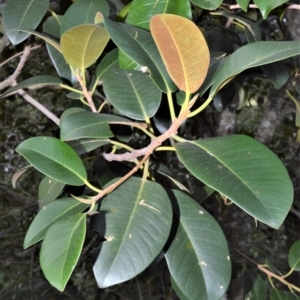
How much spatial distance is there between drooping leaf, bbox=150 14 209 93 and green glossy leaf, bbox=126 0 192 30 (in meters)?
0.15

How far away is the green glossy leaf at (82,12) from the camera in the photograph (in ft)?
2.50

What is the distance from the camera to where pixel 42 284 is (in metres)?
1.72

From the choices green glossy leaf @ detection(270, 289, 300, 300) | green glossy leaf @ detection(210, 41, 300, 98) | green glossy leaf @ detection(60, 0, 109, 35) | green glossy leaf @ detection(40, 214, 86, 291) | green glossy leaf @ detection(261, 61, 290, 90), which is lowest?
green glossy leaf @ detection(270, 289, 300, 300)

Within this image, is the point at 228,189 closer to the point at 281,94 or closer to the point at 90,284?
the point at 281,94

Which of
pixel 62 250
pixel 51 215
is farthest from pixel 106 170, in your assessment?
pixel 62 250

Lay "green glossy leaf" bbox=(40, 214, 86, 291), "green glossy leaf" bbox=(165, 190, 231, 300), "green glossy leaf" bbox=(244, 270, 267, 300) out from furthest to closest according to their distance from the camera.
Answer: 1. "green glossy leaf" bbox=(244, 270, 267, 300)
2. "green glossy leaf" bbox=(165, 190, 231, 300)
3. "green glossy leaf" bbox=(40, 214, 86, 291)

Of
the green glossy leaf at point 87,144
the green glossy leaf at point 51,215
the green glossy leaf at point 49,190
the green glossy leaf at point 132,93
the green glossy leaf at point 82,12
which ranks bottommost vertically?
the green glossy leaf at point 49,190

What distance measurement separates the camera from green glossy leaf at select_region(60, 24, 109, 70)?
1.99 ft

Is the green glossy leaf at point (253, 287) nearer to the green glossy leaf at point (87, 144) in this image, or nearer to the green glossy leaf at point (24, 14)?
the green glossy leaf at point (87, 144)

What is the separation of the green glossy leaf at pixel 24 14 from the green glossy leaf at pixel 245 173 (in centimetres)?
39

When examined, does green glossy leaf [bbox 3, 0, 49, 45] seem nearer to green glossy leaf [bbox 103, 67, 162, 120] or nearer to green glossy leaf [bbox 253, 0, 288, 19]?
green glossy leaf [bbox 103, 67, 162, 120]

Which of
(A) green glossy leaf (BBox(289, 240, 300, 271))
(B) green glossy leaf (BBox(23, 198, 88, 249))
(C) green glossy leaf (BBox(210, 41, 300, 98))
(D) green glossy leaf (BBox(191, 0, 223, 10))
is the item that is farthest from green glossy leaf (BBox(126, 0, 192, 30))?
(A) green glossy leaf (BBox(289, 240, 300, 271))

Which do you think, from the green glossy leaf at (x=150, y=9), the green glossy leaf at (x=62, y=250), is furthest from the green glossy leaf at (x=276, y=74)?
the green glossy leaf at (x=62, y=250)

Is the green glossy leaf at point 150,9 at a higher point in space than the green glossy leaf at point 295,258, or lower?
higher
